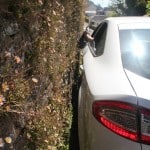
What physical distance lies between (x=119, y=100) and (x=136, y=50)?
1128 millimetres

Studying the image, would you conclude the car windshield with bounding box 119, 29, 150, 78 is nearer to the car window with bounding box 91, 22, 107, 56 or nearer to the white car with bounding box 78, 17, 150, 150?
the white car with bounding box 78, 17, 150, 150

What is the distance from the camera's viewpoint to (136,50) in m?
4.04

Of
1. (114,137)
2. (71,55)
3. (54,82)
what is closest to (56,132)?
(54,82)

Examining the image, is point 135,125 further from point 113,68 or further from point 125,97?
point 113,68

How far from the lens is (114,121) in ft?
9.90

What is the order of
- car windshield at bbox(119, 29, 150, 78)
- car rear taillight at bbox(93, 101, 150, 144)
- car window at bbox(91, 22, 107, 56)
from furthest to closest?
car window at bbox(91, 22, 107, 56) → car windshield at bbox(119, 29, 150, 78) → car rear taillight at bbox(93, 101, 150, 144)

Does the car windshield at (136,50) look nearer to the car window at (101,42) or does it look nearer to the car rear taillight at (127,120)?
the car window at (101,42)

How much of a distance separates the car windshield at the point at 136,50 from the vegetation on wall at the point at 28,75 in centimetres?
65

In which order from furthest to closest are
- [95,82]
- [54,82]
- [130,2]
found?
[130,2], [54,82], [95,82]

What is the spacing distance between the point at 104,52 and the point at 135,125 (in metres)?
1.36

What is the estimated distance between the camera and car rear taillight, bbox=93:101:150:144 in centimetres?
291

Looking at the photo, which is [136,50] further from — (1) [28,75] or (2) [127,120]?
(2) [127,120]

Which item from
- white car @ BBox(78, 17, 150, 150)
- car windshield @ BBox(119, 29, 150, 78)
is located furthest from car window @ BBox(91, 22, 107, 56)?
white car @ BBox(78, 17, 150, 150)

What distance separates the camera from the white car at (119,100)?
293 centimetres
